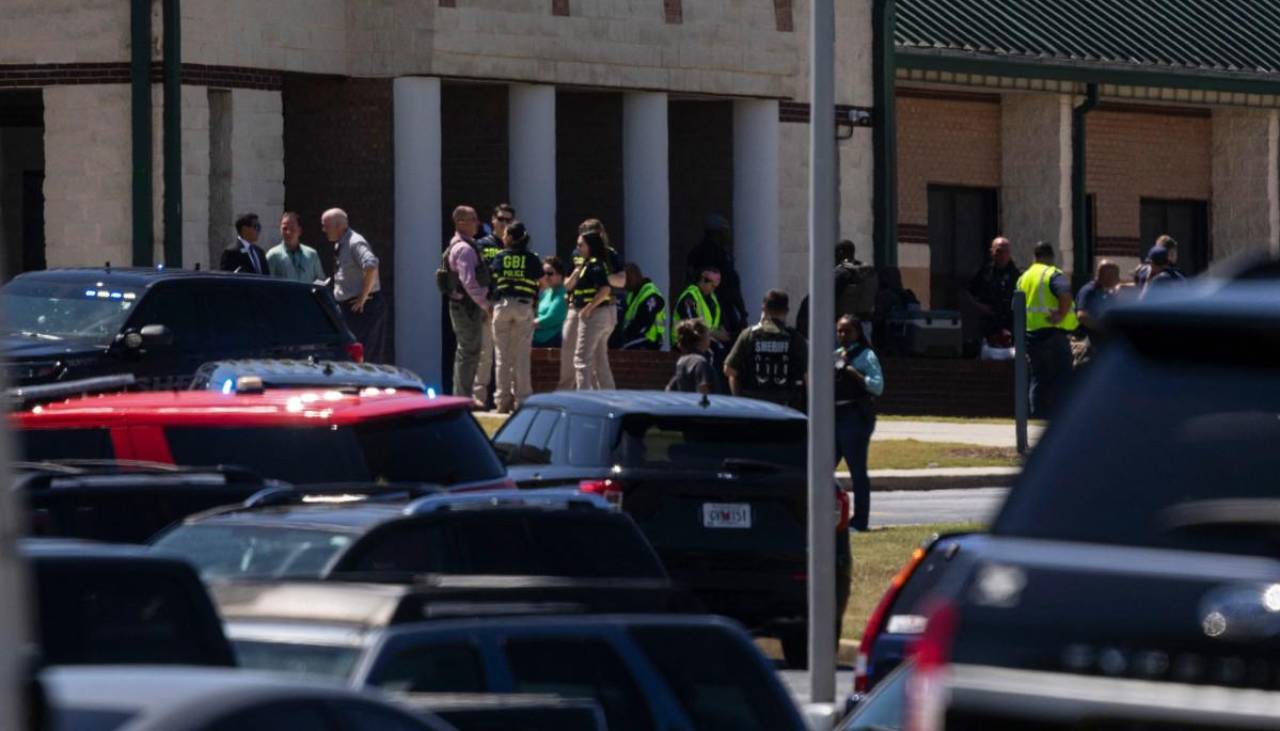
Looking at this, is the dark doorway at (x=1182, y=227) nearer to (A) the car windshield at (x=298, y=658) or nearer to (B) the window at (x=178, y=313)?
(B) the window at (x=178, y=313)

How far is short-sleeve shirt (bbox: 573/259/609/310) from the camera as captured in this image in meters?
26.3

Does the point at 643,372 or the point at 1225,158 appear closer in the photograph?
the point at 643,372

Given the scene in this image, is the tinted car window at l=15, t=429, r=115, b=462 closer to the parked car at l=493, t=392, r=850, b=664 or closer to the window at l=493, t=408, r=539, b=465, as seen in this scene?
the parked car at l=493, t=392, r=850, b=664

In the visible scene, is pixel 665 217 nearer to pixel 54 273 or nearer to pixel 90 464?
pixel 54 273

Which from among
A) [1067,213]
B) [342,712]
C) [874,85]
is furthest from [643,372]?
[342,712]

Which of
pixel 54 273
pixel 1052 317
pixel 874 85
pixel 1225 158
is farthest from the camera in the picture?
pixel 1225 158

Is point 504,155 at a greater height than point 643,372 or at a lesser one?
greater

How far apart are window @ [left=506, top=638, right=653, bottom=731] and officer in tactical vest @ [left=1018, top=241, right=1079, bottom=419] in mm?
19405

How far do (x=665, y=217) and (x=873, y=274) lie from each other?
4103 millimetres

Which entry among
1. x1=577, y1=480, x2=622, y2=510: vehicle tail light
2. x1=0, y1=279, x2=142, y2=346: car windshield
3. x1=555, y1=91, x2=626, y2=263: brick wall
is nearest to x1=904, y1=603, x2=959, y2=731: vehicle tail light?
x1=577, y1=480, x2=622, y2=510: vehicle tail light

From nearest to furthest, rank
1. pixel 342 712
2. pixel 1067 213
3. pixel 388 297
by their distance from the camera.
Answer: pixel 342 712, pixel 388 297, pixel 1067 213

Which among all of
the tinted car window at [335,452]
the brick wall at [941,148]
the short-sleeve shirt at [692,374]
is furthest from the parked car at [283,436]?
the brick wall at [941,148]

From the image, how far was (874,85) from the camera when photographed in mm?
37438

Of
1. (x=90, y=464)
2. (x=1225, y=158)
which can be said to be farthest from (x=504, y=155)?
(x=90, y=464)
